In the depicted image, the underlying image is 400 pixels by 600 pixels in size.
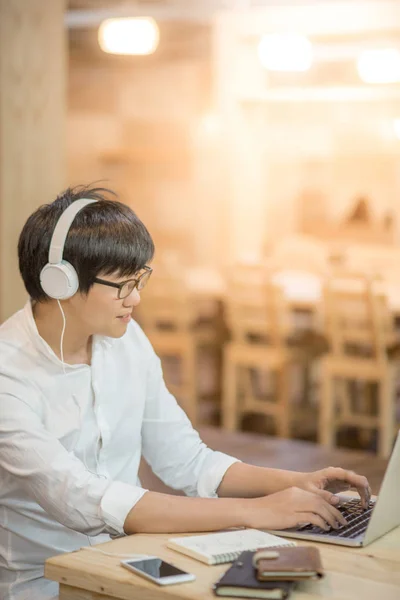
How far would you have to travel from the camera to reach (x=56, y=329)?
2008 millimetres

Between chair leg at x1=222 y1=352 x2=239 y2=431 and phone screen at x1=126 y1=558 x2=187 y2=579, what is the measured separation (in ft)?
Answer: 14.8

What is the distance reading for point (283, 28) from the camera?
785cm

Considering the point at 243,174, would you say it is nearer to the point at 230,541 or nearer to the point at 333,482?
the point at 333,482

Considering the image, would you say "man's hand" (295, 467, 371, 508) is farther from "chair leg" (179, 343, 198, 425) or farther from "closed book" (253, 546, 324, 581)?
"chair leg" (179, 343, 198, 425)

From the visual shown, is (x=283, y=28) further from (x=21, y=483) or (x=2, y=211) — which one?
(x=21, y=483)

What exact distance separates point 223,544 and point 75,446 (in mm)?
495

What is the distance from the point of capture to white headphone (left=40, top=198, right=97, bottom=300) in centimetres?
187

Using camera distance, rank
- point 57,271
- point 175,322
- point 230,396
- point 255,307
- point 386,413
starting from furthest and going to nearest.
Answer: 1. point 175,322
2. point 230,396
3. point 255,307
4. point 386,413
5. point 57,271

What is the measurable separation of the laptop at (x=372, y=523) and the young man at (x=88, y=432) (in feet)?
0.09

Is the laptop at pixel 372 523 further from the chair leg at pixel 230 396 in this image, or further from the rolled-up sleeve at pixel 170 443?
the chair leg at pixel 230 396

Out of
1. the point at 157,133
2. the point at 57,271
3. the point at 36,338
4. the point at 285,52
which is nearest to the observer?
the point at 57,271

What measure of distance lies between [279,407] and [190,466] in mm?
3771

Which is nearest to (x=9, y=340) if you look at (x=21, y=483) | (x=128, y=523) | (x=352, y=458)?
(x=21, y=483)

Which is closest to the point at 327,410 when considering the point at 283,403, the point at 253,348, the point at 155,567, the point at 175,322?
the point at 283,403
